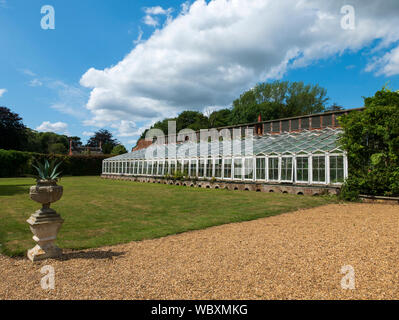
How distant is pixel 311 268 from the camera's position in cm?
402

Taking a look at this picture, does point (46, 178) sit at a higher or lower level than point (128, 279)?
higher

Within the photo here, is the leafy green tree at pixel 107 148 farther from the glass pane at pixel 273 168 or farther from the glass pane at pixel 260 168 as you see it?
the glass pane at pixel 273 168

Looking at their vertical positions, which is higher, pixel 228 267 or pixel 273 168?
pixel 273 168

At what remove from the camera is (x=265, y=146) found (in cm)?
1855

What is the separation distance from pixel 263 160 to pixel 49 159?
2667cm

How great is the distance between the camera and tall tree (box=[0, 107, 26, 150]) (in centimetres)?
4392

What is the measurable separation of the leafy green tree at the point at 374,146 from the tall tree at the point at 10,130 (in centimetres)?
5191

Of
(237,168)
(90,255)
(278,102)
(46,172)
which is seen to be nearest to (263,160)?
(237,168)

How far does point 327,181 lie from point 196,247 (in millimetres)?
11372

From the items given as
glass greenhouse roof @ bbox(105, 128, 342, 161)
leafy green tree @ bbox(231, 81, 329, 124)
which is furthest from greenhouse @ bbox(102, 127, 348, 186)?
leafy green tree @ bbox(231, 81, 329, 124)

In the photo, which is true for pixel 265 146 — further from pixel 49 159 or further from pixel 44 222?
pixel 49 159

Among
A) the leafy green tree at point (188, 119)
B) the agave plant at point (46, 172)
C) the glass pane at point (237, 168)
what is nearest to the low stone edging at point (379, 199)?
the glass pane at point (237, 168)

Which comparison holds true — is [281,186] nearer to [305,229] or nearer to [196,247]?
[305,229]
